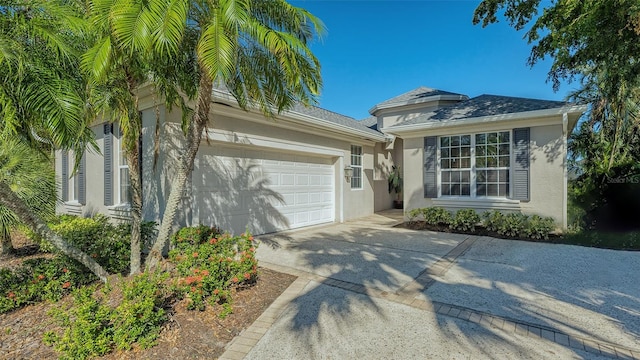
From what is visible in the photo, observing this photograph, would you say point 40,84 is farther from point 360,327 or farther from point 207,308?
point 360,327

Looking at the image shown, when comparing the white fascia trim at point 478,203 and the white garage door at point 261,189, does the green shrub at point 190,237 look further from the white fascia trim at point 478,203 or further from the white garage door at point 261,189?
the white fascia trim at point 478,203

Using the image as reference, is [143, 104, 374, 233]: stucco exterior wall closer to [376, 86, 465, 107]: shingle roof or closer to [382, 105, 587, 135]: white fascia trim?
[382, 105, 587, 135]: white fascia trim

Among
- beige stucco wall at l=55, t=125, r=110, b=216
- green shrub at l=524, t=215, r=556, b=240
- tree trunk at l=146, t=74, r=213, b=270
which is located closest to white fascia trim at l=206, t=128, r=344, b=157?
tree trunk at l=146, t=74, r=213, b=270

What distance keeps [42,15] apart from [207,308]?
427 centimetres

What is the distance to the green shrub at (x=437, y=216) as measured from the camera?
9.52 m

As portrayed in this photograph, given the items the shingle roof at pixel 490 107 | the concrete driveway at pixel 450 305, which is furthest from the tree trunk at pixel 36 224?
the shingle roof at pixel 490 107

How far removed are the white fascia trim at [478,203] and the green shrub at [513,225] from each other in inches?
13.3

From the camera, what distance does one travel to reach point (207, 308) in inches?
159

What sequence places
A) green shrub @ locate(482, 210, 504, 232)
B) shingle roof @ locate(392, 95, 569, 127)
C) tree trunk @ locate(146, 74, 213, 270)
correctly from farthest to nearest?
shingle roof @ locate(392, 95, 569, 127) < green shrub @ locate(482, 210, 504, 232) < tree trunk @ locate(146, 74, 213, 270)

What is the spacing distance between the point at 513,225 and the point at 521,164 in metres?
1.83

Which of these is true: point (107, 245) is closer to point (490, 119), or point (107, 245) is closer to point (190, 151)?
point (190, 151)

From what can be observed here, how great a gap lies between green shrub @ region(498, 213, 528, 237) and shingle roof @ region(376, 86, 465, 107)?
7811 mm

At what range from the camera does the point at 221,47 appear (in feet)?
12.1

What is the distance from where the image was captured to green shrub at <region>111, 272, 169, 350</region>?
3.24m
